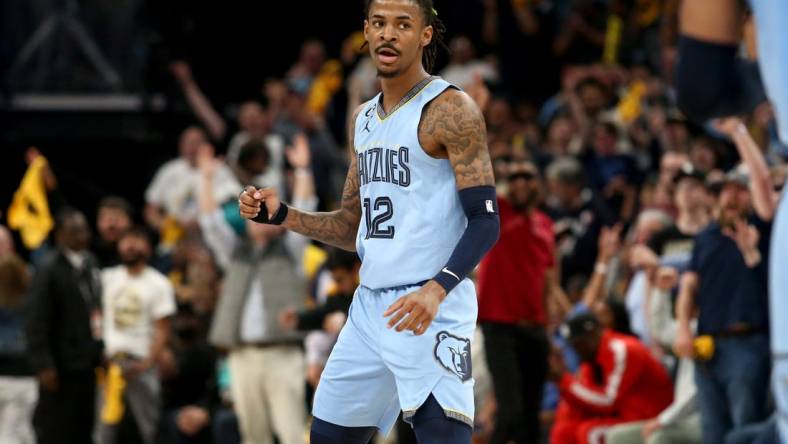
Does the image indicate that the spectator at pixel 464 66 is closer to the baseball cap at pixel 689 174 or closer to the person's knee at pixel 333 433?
the baseball cap at pixel 689 174

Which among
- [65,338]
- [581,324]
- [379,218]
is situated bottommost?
[581,324]

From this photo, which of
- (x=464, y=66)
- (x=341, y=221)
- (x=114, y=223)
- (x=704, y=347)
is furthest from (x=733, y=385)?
(x=464, y=66)

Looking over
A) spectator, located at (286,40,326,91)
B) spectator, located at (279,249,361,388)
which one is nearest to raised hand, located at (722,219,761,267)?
spectator, located at (279,249,361,388)

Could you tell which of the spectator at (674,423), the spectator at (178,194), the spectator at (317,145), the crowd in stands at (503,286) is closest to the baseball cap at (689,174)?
the crowd in stands at (503,286)

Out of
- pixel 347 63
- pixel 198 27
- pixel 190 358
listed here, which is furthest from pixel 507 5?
pixel 190 358

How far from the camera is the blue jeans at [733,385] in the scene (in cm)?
831

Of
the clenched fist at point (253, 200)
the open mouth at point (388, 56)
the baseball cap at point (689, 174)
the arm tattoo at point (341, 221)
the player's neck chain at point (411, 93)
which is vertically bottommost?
the baseball cap at point (689, 174)

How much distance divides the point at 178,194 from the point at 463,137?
9088 mm

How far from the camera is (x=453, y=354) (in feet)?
15.6

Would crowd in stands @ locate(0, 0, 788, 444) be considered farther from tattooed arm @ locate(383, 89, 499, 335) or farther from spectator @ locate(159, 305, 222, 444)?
tattooed arm @ locate(383, 89, 499, 335)

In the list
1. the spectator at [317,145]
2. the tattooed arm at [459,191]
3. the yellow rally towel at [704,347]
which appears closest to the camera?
the tattooed arm at [459,191]

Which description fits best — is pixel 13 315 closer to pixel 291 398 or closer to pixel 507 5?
pixel 291 398

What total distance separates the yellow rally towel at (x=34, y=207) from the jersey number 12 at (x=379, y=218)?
6962mm

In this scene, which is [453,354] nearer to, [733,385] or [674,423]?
[733,385]
